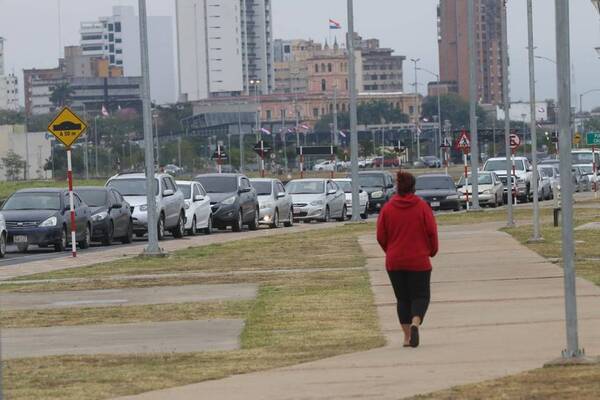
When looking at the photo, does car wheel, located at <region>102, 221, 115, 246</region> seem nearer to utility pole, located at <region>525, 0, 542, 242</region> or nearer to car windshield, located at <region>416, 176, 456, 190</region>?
utility pole, located at <region>525, 0, 542, 242</region>

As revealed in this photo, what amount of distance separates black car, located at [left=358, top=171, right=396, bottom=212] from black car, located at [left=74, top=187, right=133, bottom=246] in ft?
64.7

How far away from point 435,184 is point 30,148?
88.5 meters

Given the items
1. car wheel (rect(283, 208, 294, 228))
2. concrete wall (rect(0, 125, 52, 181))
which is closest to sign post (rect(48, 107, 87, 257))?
car wheel (rect(283, 208, 294, 228))

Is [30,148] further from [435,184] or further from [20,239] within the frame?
[20,239]

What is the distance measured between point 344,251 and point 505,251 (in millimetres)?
3925

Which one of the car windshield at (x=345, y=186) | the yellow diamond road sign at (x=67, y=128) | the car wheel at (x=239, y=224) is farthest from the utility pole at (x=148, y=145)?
the car windshield at (x=345, y=186)

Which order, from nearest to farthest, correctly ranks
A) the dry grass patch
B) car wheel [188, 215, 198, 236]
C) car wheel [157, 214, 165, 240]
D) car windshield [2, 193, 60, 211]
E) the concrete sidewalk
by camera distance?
the dry grass patch → the concrete sidewalk → car windshield [2, 193, 60, 211] → car wheel [157, 214, 165, 240] → car wheel [188, 215, 198, 236]

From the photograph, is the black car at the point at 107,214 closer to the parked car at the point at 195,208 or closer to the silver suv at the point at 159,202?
the silver suv at the point at 159,202

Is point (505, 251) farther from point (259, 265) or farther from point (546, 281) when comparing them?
point (546, 281)

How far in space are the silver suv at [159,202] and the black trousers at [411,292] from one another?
1009 inches

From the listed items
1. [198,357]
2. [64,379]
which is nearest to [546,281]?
[198,357]

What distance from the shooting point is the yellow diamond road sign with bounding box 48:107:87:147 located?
34253 millimetres

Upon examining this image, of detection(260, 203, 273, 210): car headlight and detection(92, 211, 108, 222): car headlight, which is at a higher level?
detection(92, 211, 108, 222): car headlight

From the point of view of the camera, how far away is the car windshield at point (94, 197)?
1577 inches
